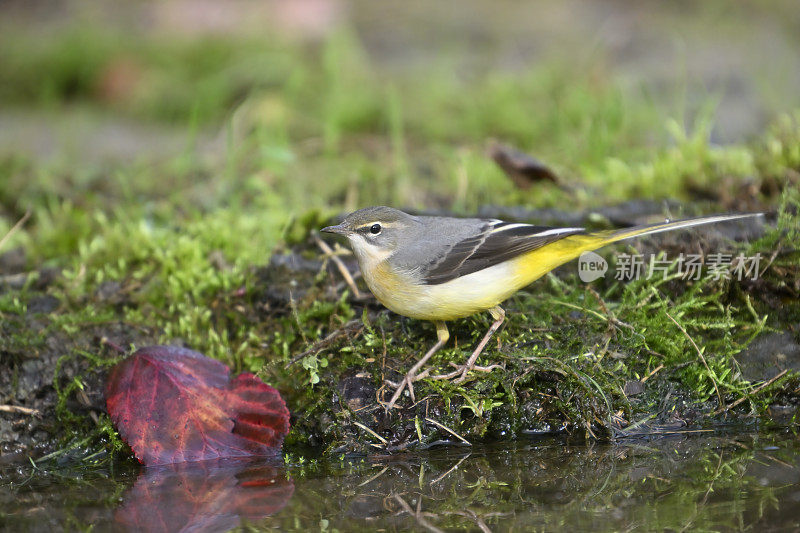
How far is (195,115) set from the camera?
6469 mm

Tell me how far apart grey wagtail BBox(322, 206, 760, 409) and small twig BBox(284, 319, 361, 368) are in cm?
32

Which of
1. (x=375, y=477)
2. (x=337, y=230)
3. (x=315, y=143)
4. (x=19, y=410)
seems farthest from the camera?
(x=315, y=143)

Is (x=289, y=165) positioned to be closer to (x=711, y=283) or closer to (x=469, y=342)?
(x=469, y=342)

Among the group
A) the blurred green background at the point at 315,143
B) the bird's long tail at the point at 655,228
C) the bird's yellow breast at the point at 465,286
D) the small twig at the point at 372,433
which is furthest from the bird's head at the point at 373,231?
the bird's long tail at the point at 655,228

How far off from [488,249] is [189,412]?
6.35ft

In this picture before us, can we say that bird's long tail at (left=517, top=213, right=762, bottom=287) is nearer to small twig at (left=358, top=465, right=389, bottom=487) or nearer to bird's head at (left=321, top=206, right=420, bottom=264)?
bird's head at (left=321, top=206, right=420, bottom=264)

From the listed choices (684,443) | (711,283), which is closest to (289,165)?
(711,283)

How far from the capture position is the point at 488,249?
429cm

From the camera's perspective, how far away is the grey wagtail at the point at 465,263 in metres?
4.18

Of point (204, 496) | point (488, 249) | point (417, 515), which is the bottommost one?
point (204, 496)

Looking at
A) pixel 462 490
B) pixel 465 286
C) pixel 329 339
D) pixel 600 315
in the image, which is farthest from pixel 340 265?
pixel 462 490

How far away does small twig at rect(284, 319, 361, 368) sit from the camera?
14.6 ft

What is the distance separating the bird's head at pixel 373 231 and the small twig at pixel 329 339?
1.30ft

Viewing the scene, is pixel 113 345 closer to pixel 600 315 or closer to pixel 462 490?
pixel 462 490
